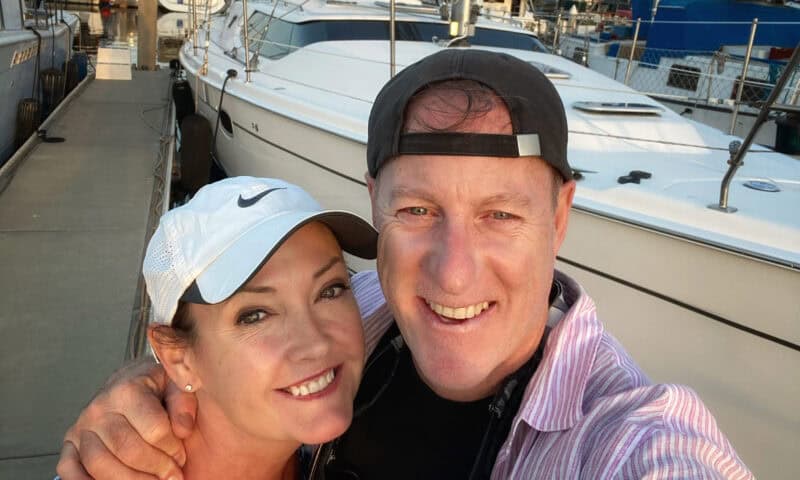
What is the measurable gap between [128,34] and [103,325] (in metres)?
26.7

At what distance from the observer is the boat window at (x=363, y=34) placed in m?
6.32

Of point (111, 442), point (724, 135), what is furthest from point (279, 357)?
point (724, 135)

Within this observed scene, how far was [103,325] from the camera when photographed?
380 cm

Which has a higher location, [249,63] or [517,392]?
[249,63]

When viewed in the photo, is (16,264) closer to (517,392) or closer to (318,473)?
(318,473)

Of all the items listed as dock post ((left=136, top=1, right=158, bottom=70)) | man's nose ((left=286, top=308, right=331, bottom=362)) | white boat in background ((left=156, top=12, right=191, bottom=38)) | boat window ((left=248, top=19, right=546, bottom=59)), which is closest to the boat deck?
boat window ((left=248, top=19, right=546, bottom=59))

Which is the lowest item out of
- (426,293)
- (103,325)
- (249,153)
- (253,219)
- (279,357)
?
(103,325)

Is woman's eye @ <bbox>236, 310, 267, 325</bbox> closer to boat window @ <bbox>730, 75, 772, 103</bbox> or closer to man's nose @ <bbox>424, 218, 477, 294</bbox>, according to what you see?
man's nose @ <bbox>424, 218, 477, 294</bbox>

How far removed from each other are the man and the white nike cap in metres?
0.26

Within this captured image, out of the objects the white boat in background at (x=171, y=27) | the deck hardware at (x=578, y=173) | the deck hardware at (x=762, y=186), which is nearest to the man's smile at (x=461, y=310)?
the deck hardware at (x=578, y=173)

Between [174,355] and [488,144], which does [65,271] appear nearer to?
[174,355]

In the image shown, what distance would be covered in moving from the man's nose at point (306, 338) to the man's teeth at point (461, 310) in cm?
31

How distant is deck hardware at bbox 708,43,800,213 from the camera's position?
2468 millimetres

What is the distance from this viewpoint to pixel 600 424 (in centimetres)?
132
